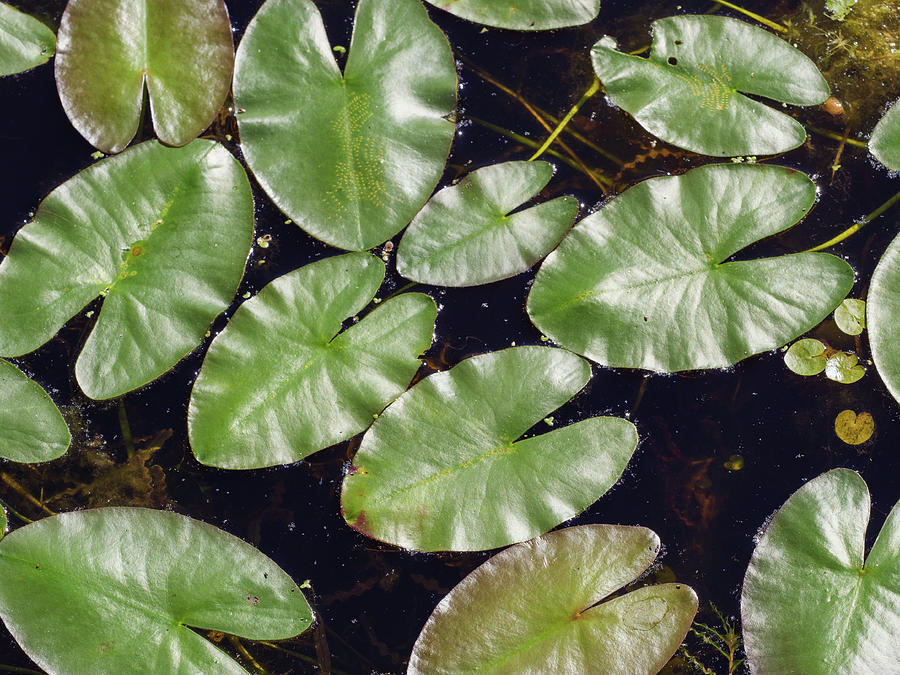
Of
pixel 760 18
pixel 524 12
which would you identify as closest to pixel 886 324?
pixel 760 18

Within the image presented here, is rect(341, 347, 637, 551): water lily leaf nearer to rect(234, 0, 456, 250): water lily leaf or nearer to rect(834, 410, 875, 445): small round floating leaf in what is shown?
rect(234, 0, 456, 250): water lily leaf

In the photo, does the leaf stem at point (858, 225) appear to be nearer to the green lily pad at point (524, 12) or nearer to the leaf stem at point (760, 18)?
the leaf stem at point (760, 18)

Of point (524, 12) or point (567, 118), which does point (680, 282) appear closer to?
point (567, 118)

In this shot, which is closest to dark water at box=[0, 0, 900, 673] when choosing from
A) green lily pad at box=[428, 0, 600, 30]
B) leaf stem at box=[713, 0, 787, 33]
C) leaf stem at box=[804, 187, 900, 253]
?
leaf stem at box=[804, 187, 900, 253]

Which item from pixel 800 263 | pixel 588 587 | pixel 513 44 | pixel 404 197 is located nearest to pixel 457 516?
pixel 588 587

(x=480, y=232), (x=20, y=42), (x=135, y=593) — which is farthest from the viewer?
(x=20, y=42)

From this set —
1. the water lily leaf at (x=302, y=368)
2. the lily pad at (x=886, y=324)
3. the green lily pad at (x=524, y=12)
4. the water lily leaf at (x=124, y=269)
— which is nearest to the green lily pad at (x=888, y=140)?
the lily pad at (x=886, y=324)
